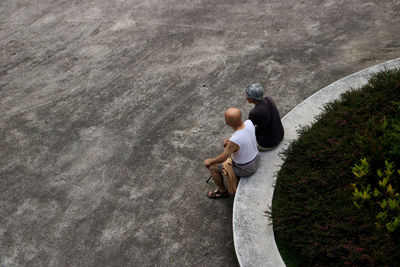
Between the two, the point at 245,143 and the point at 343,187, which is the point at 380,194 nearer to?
the point at 343,187

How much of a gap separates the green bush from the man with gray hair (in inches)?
16.7

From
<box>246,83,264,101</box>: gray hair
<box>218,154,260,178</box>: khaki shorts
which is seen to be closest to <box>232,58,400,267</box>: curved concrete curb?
<box>218,154,260,178</box>: khaki shorts

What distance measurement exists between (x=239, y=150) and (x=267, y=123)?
0.69 metres

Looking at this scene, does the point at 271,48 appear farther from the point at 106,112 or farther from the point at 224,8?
the point at 106,112

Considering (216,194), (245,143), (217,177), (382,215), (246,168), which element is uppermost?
(245,143)

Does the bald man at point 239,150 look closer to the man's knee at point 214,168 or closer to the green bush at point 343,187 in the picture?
the man's knee at point 214,168

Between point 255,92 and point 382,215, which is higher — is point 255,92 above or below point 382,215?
above

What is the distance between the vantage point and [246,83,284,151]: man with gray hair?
601 centimetres

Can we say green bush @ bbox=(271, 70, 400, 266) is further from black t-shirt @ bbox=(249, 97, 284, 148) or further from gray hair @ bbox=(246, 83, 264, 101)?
gray hair @ bbox=(246, 83, 264, 101)

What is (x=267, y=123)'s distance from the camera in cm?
613

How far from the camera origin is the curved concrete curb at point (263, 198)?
5.20 meters

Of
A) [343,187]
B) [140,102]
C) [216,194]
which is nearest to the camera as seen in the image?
[343,187]

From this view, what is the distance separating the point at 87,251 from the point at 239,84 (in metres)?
4.83

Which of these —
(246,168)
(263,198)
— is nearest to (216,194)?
(246,168)
